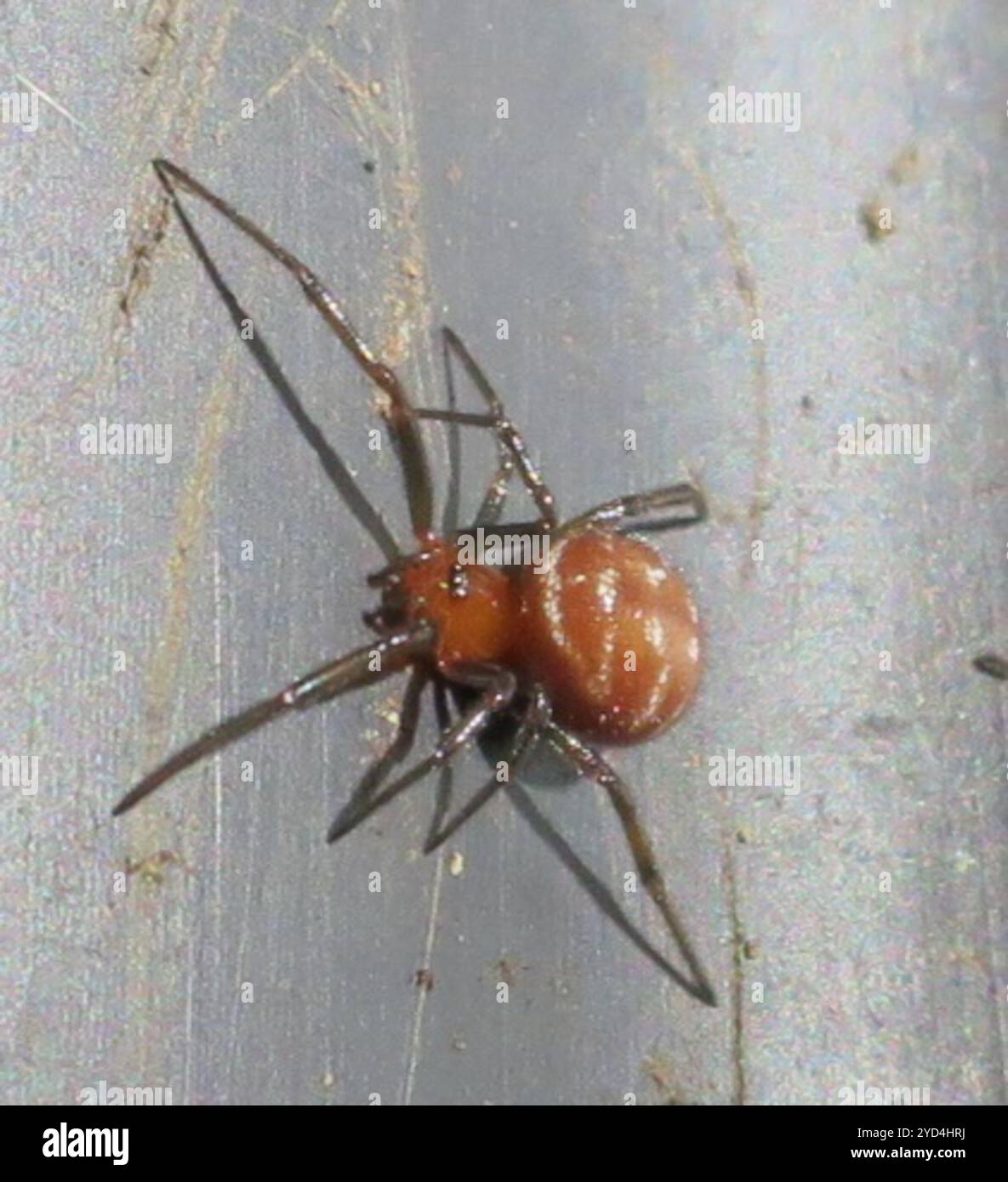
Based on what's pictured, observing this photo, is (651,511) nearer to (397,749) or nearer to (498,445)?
(498,445)

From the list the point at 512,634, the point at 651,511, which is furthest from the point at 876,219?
the point at 512,634

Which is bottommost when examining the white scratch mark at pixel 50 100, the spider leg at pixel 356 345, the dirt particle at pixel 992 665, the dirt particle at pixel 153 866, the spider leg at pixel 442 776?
the dirt particle at pixel 153 866

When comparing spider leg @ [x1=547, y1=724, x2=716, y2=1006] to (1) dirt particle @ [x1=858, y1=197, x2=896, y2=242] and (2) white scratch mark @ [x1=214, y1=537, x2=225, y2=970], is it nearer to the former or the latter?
(2) white scratch mark @ [x1=214, y1=537, x2=225, y2=970]

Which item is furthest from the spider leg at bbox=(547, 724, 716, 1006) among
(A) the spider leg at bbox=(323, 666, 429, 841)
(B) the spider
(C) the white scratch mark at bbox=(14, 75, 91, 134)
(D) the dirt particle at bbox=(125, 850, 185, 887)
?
(C) the white scratch mark at bbox=(14, 75, 91, 134)

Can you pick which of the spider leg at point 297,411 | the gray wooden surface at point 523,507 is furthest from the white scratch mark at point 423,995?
the spider leg at point 297,411

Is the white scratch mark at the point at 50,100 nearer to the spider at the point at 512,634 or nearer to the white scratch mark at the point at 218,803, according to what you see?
the spider at the point at 512,634

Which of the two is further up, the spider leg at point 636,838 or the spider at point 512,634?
the spider at point 512,634
